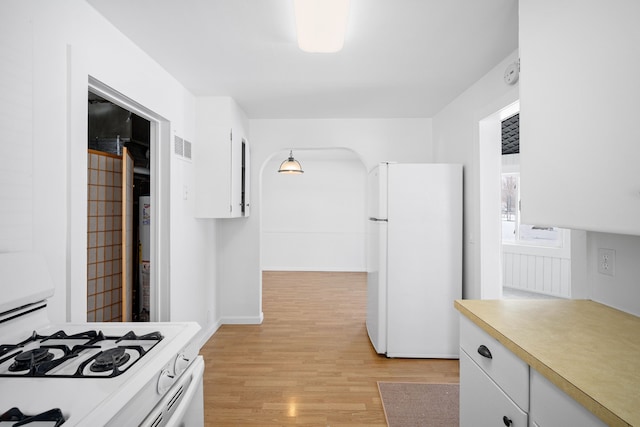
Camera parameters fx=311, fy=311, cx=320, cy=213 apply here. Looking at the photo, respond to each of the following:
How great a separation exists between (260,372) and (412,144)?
2882 millimetres

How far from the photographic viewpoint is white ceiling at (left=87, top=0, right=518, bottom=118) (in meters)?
1.66

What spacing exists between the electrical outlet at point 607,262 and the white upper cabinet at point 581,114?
15.3 inches

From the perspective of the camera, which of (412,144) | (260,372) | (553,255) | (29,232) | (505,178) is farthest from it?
(505,178)

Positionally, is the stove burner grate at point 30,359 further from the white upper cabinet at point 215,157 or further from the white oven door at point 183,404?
the white upper cabinet at point 215,157

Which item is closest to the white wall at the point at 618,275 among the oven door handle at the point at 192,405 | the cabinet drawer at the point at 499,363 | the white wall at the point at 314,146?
the cabinet drawer at the point at 499,363

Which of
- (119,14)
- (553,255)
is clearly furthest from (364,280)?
(119,14)

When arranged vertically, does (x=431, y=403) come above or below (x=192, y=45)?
below

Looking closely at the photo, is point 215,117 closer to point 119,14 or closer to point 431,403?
point 119,14

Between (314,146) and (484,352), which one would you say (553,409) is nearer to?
(484,352)

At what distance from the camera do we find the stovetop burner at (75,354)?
898mm

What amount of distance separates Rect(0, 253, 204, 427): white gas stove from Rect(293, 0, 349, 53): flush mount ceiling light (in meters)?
1.58

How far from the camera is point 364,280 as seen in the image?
234 inches

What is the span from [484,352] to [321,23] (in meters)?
→ 1.73

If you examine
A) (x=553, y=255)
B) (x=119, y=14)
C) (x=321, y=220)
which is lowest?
(x=553, y=255)
